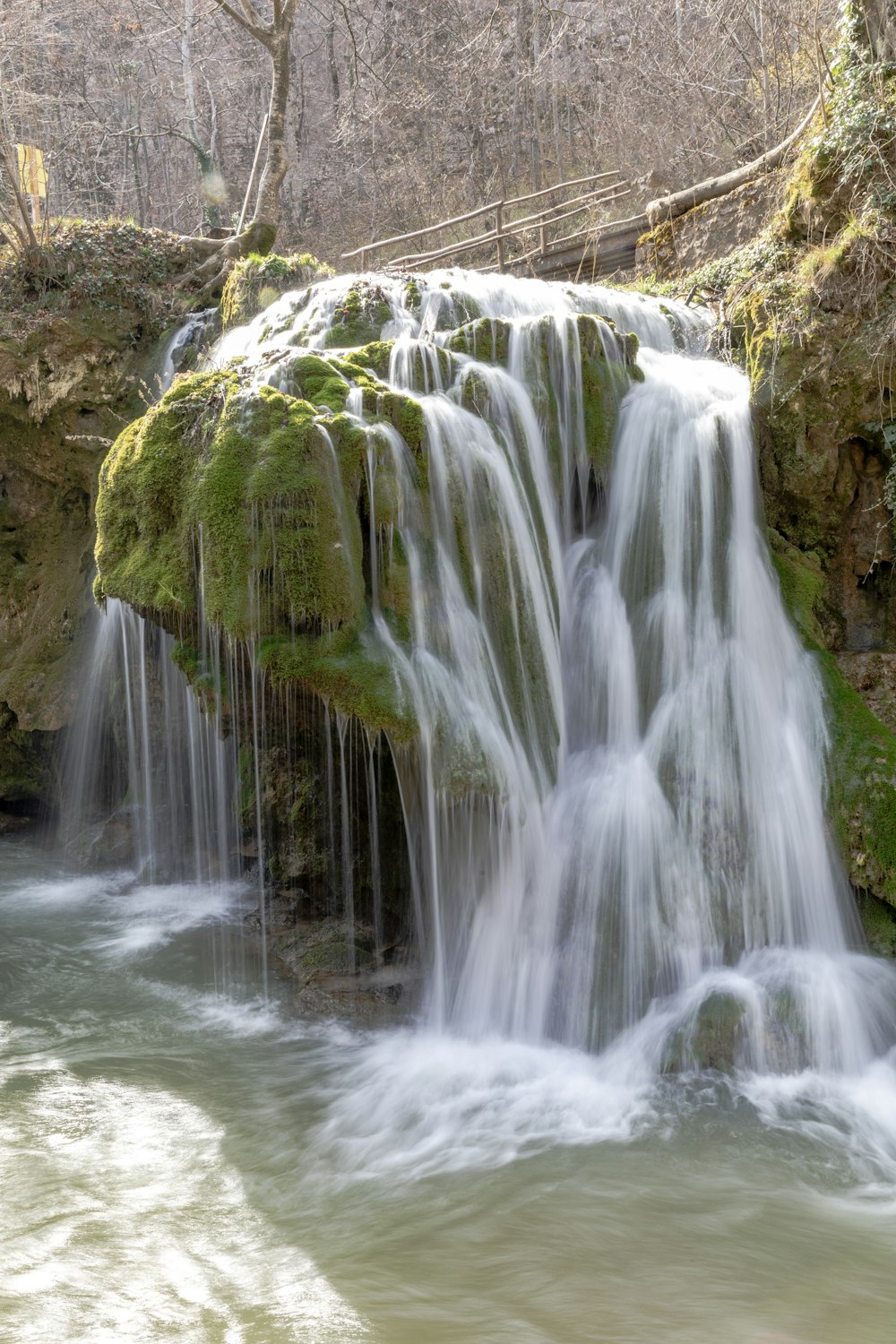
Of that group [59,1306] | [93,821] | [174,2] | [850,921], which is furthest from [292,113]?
[59,1306]

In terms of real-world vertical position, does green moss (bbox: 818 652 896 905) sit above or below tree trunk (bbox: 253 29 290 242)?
below

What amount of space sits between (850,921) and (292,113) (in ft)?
102

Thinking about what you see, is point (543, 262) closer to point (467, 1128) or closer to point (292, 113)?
point (467, 1128)

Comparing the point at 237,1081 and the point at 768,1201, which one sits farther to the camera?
the point at 237,1081

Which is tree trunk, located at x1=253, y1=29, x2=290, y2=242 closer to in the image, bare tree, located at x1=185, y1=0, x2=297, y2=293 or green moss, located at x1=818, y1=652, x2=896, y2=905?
bare tree, located at x1=185, y1=0, x2=297, y2=293

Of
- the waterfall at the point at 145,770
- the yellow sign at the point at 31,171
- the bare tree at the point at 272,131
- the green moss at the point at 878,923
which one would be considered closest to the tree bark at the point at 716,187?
the bare tree at the point at 272,131

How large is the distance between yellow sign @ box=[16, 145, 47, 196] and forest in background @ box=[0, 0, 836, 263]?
0.57 metres

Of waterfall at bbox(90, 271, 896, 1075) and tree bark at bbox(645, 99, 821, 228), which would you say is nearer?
waterfall at bbox(90, 271, 896, 1075)

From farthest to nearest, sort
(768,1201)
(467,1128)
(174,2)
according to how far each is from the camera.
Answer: (174,2), (467,1128), (768,1201)

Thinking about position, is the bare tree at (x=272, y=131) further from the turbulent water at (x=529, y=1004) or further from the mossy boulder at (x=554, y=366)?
the mossy boulder at (x=554, y=366)

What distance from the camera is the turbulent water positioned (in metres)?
3.68

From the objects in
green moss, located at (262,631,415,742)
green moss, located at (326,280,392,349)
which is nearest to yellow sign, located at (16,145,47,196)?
green moss, located at (326,280,392,349)

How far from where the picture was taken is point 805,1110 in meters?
5.01

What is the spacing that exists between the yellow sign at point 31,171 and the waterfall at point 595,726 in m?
9.00
